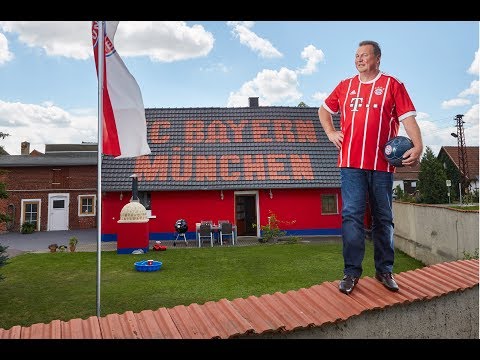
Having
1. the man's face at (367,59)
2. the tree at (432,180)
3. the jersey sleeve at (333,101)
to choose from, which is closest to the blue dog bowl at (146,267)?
the jersey sleeve at (333,101)

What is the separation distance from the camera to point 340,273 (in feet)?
29.6

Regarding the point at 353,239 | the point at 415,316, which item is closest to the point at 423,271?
the point at 415,316

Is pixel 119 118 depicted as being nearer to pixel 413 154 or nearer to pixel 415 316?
pixel 413 154

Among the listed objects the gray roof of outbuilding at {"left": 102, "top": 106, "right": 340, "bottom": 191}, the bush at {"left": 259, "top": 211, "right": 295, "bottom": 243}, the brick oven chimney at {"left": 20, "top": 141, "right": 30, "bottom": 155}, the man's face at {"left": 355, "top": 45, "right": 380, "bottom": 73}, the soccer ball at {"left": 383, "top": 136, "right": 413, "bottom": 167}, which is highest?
the brick oven chimney at {"left": 20, "top": 141, "right": 30, "bottom": 155}

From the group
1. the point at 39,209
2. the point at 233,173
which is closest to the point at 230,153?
the point at 233,173

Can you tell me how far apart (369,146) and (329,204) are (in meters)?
13.9

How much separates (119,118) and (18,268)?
7.89m

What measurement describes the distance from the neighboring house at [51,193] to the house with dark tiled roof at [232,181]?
27.4 ft

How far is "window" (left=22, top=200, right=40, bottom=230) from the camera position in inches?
914

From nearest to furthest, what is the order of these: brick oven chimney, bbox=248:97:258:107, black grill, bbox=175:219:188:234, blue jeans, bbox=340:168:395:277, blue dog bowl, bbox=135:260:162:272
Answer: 1. blue jeans, bbox=340:168:395:277
2. blue dog bowl, bbox=135:260:162:272
3. black grill, bbox=175:219:188:234
4. brick oven chimney, bbox=248:97:258:107

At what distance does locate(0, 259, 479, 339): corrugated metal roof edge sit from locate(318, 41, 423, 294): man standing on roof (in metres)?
0.19

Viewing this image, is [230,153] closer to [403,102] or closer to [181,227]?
[181,227]

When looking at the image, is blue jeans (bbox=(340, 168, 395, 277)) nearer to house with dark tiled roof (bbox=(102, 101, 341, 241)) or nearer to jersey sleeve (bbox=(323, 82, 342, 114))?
jersey sleeve (bbox=(323, 82, 342, 114))

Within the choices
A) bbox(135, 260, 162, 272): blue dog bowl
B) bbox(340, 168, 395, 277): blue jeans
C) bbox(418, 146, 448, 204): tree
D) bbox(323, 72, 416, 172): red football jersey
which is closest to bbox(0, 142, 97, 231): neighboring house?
bbox(135, 260, 162, 272): blue dog bowl
